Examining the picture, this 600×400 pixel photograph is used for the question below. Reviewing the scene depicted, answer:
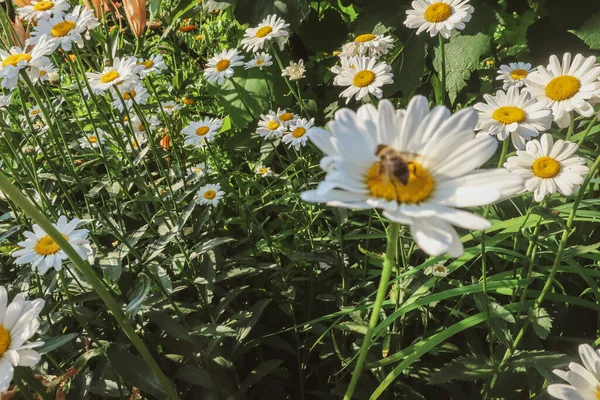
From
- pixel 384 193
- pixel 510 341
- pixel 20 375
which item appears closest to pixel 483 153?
pixel 384 193

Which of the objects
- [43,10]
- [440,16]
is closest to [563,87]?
[440,16]

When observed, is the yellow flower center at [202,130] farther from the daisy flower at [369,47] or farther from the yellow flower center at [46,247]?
the yellow flower center at [46,247]

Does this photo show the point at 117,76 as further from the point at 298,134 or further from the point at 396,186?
the point at 396,186

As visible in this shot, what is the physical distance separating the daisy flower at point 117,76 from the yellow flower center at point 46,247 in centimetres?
48

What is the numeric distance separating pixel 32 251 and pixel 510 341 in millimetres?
1091

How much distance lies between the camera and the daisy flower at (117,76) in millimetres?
1407

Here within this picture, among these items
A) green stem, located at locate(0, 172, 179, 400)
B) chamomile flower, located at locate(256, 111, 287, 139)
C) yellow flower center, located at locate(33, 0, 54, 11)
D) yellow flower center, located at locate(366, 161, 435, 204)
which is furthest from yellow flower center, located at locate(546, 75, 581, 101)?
yellow flower center, located at locate(33, 0, 54, 11)

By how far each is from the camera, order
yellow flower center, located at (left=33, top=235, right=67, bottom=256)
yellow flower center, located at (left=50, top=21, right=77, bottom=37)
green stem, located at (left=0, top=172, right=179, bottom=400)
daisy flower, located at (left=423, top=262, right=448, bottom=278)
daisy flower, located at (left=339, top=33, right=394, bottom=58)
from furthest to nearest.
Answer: daisy flower, located at (left=339, top=33, right=394, bottom=58) < yellow flower center, located at (left=50, top=21, right=77, bottom=37) < daisy flower, located at (left=423, top=262, right=448, bottom=278) < yellow flower center, located at (left=33, top=235, right=67, bottom=256) < green stem, located at (left=0, top=172, right=179, bottom=400)

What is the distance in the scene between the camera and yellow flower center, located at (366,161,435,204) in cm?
56

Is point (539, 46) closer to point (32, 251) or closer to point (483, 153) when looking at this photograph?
point (483, 153)

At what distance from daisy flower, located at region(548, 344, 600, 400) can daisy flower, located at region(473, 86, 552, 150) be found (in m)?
0.48

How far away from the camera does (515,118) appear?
1.09 metres

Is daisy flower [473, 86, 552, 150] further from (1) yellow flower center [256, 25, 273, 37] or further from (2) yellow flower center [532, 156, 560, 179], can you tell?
(1) yellow flower center [256, 25, 273, 37]

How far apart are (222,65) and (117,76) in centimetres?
50
